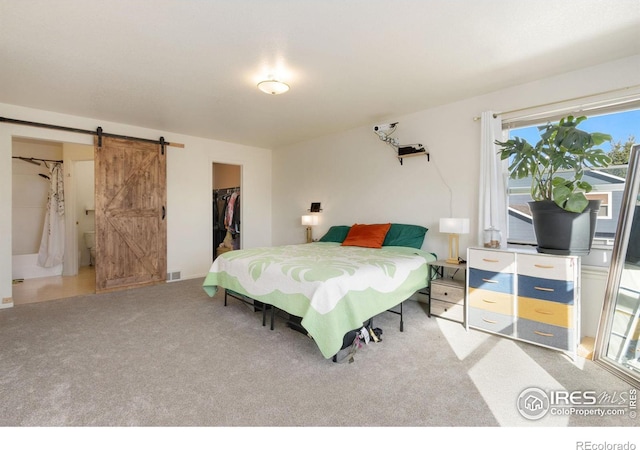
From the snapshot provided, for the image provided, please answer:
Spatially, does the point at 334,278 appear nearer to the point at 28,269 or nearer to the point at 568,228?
the point at 568,228

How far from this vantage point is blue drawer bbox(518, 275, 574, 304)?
2357 millimetres

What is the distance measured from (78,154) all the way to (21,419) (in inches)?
208

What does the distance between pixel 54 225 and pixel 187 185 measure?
2.71m

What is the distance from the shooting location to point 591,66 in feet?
8.97

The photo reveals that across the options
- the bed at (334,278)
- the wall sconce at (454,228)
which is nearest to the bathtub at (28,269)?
the bed at (334,278)

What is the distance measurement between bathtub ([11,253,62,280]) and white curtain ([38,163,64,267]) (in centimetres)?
7

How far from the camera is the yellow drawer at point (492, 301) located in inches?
104

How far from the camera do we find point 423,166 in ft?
13.0

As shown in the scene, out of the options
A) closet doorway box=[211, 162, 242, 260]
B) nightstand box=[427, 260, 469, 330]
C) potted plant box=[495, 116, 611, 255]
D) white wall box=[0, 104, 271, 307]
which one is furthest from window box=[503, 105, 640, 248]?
closet doorway box=[211, 162, 242, 260]

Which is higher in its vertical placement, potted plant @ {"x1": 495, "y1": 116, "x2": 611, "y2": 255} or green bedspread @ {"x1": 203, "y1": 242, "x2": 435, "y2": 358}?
potted plant @ {"x1": 495, "y1": 116, "x2": 611, "y2": 255}

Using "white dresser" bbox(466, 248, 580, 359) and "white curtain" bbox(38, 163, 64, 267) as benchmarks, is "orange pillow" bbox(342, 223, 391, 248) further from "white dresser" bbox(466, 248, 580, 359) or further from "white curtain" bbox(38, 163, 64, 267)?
"white curtain" bbox(38, 163, 64, 267)

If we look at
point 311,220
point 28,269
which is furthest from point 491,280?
point 28,269

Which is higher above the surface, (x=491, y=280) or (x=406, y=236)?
(x=406, y=236)
